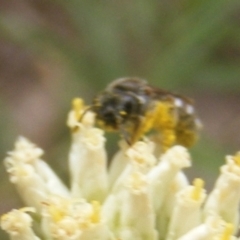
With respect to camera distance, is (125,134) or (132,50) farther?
(132,50)

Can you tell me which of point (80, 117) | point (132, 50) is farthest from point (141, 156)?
point (132, 50)

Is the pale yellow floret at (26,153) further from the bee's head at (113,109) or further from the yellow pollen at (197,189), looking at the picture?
the yellow pollen at (197,189)

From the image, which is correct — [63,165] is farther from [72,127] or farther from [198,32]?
[198,32]

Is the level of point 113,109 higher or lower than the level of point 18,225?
higher

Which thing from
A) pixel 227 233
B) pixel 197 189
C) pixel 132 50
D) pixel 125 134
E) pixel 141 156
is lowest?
pixel 227 233

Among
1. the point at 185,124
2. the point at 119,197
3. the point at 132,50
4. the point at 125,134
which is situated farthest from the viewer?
the point at 132,50

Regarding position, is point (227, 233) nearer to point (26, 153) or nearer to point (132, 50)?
point (26, 153)

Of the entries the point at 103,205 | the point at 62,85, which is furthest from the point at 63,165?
the point at 103,205

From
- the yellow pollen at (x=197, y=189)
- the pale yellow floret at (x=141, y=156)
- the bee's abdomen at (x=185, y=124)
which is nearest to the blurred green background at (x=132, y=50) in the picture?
the bee's abdomen at (x=185, y=124)
